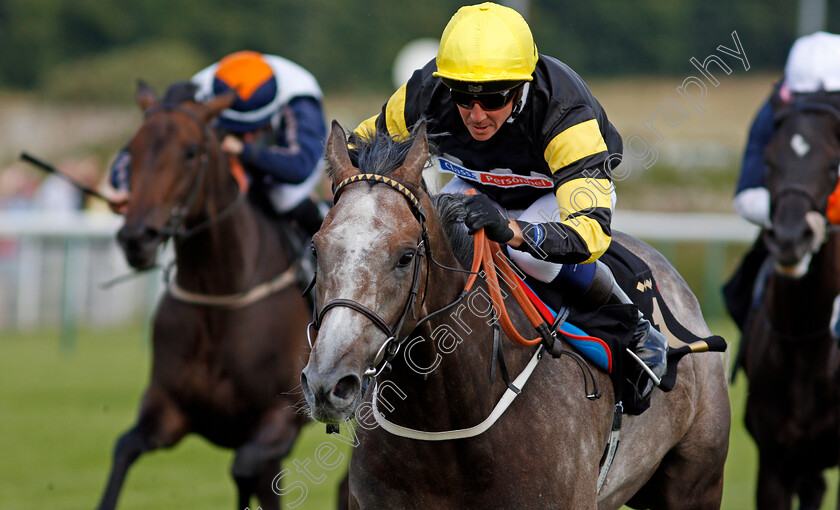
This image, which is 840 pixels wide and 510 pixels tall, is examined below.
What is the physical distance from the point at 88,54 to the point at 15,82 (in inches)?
86.2

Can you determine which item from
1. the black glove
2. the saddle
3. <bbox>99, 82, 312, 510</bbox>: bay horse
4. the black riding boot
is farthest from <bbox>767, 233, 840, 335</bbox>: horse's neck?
the black glove

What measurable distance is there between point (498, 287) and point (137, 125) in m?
22.9

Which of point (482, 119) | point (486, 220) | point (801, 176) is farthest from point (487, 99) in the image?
point (801, 176)

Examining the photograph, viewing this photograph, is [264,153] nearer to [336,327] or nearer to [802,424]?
[802,424]

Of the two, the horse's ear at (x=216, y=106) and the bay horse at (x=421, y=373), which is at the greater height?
the bay horse at (x=421, y=373)

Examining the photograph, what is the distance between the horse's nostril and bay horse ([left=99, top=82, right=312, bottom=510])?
2636 millimetres

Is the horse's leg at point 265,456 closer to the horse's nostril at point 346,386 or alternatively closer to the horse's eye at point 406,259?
the horse's eye at point 406,259

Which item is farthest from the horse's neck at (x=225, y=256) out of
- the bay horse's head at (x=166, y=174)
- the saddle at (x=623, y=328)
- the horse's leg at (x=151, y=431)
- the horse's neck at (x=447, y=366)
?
the horse's neck at (x=447, y=366)

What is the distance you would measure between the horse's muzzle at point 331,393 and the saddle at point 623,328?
1.06m

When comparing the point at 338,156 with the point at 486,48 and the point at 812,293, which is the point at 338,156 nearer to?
the point at 486,48

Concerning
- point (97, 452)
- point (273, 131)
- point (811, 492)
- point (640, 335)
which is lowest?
point (97, 452)

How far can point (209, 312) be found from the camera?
5.61 meters

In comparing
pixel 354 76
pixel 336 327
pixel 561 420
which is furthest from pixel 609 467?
pixel 354 76

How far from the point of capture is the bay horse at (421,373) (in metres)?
2.66
